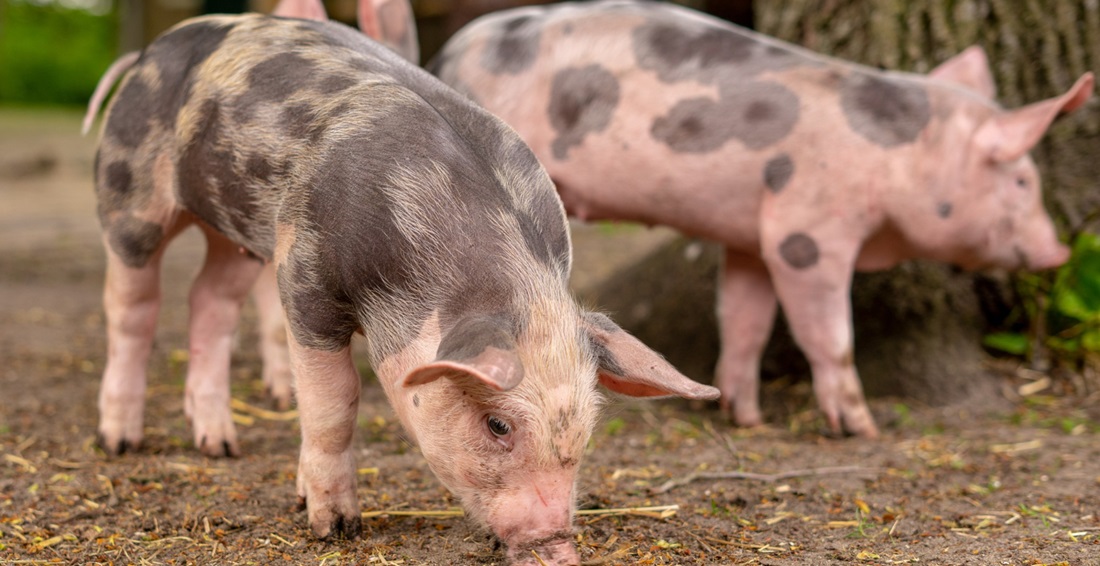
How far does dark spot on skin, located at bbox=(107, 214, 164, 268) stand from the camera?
4180mm

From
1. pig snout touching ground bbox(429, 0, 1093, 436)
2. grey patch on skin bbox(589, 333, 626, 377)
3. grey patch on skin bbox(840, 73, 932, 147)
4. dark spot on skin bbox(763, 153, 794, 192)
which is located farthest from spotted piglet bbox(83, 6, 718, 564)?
grey patch on skin bbox(840, 73, 932, 147)

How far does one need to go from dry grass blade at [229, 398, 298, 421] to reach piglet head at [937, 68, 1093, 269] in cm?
295

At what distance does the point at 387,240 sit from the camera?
10.5ft

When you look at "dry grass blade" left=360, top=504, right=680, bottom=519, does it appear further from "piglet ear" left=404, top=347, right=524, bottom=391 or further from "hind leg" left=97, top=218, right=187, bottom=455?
"hind leg" left=97, top=218, right=187, bottom=455

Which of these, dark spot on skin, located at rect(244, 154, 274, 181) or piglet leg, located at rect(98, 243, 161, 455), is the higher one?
dark spot on skin, located at rect(244, 154, 274, 181)

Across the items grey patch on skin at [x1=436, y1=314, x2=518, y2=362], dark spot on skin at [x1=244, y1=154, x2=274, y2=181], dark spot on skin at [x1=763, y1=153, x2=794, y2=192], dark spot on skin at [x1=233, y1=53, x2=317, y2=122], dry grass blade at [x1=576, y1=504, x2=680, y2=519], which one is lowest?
dry grass blade at [x1=576, y1=504, x2=680, y2=519]

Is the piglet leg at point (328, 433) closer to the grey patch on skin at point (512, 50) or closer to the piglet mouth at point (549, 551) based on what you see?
the piglet mouth at point (549, 551)

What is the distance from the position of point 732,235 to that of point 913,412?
1295mm

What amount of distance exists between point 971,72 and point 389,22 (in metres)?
2.62

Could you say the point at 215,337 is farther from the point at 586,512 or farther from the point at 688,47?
the point at 688,47

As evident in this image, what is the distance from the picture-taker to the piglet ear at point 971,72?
5496mm

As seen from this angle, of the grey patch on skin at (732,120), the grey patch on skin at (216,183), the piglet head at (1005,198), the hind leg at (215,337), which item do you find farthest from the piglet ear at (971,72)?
the grey patch on skin at (216,183)

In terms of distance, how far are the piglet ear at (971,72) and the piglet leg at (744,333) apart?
1.21 meters

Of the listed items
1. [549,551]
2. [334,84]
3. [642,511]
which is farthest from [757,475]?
[334,84]
